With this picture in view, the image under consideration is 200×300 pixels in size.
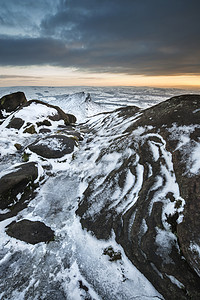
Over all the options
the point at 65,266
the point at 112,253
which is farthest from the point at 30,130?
the point at 112,253

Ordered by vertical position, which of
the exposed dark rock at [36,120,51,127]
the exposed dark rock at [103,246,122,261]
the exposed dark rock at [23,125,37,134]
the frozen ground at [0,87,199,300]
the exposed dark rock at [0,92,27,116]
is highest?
the exposed dark rock at [0,92,27,116]

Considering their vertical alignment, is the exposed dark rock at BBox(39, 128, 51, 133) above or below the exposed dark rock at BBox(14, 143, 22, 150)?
above

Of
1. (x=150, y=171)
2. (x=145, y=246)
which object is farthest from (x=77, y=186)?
(x=145, y=246)

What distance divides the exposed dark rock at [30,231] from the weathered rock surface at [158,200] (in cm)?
Answer: 281

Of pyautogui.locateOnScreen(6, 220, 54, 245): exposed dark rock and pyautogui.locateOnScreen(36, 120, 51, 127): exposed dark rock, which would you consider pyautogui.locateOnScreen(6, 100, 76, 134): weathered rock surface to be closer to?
pyautogui.locateOnScreen(36, 120, 51, 127): exposed dark rock

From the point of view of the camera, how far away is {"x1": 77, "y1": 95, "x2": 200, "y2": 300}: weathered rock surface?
769cm

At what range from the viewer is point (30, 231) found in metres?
11.0

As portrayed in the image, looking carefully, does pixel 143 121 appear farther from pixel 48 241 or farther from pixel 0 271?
pixel 0 271

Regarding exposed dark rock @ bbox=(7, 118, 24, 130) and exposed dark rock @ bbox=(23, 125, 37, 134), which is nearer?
exposed dark rock @ bbox=(23, 125, 37, 134)

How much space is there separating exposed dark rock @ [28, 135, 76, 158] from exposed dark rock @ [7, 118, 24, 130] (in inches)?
391

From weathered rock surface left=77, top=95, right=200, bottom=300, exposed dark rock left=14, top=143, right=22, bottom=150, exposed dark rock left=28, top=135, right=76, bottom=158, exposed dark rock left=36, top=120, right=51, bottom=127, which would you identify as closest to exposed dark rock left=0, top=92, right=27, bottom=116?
exposed dark rock left=36, top=120, right=51, bottom=127

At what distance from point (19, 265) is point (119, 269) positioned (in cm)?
610

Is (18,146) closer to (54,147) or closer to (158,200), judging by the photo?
(54,147)

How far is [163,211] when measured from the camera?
9555 mm
